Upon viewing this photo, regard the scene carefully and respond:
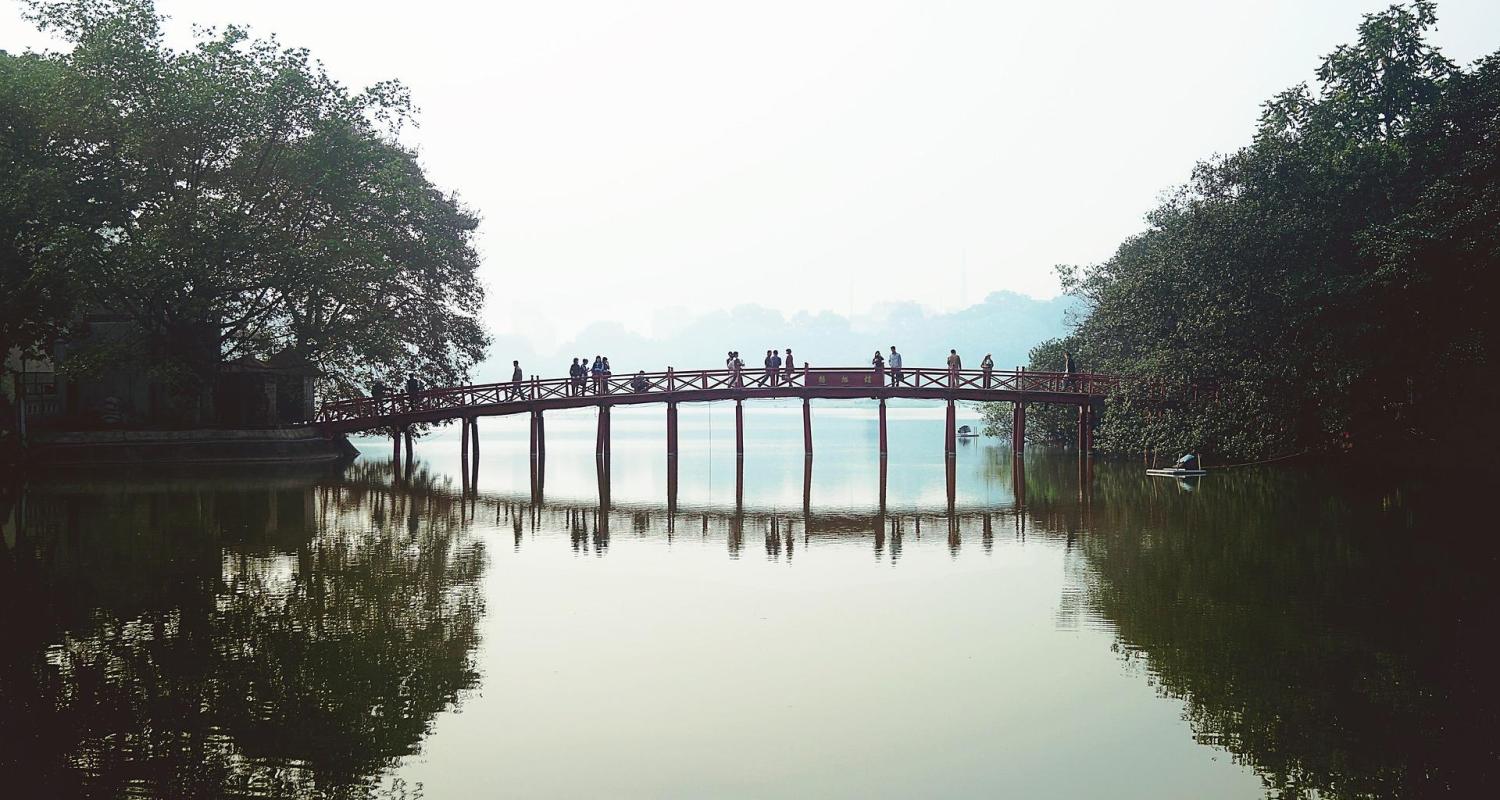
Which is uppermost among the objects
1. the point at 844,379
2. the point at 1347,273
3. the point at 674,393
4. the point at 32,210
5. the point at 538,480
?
the point at 32,210

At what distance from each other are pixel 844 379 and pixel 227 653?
1322 inches

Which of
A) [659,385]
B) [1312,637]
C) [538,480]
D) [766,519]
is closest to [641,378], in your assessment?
[659,385]

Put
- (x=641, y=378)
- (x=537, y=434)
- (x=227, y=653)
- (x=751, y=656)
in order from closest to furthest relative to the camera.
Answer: (x=227, y=653), (x=751, y=656), (x=641, y=378), (x=537, y=434)

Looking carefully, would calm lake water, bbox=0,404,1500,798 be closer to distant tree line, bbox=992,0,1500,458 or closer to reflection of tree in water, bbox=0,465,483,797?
reflection of tree in water, bbox=0,465,483,797

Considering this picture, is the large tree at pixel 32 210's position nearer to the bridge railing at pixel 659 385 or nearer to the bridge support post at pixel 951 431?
the bridge railing at pixel 659 385

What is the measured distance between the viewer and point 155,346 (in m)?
36.6

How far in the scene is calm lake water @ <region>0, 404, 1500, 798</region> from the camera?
8680 millimetres

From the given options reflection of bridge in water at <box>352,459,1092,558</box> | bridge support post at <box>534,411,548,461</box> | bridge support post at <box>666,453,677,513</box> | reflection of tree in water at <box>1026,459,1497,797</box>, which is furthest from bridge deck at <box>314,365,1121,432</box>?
reflection of tree in water at <box>1026,459,1497,797</box>

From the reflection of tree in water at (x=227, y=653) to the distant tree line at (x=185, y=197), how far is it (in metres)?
14.9

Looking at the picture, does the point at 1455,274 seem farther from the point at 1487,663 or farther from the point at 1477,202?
the point at 1487,663

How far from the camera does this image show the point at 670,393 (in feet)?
139

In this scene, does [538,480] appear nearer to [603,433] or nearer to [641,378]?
[641,378]

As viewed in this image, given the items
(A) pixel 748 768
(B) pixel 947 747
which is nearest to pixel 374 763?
(A) pixel 748 768

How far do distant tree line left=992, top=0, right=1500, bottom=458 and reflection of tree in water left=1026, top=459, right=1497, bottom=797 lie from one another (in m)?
9.71
